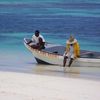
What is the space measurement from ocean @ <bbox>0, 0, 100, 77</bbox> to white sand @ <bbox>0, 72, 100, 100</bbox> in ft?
39.6

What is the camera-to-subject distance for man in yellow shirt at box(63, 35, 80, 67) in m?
14.4

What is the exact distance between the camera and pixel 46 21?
44250 millimetres

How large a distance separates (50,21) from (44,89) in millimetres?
35667

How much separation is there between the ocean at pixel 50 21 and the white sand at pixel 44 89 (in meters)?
12.1

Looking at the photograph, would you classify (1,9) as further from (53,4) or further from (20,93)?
(20,93)

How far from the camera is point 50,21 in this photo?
44031mm

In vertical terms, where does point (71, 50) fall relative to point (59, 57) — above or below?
above

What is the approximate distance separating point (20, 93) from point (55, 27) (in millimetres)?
32286

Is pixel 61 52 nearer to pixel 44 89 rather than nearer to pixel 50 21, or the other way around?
pixel 44 89

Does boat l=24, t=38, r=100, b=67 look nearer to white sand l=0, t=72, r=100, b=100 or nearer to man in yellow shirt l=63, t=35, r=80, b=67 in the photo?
man in yellow shirt l=63, t=35, r=80, b=67

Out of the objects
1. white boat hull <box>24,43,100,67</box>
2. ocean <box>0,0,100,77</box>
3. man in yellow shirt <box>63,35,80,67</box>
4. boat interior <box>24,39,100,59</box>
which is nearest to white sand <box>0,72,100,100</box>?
man in yellow shirt <box>63,35,80,67</box>

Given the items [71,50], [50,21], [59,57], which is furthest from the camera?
[50,21]

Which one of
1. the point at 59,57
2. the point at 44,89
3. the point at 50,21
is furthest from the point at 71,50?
the point at 50,21

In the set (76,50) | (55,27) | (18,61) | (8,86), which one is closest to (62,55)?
(76,50)
